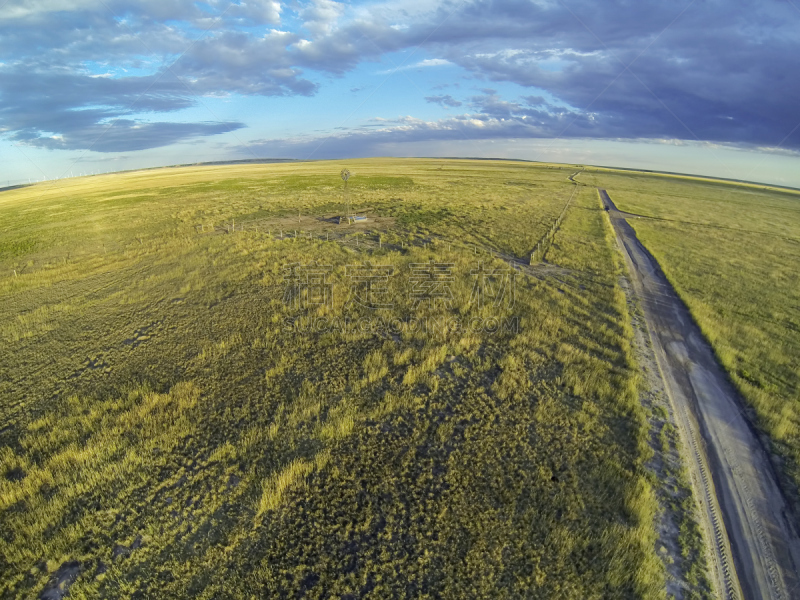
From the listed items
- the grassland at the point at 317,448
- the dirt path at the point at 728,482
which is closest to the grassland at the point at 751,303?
the dirt path at the point at 728,482

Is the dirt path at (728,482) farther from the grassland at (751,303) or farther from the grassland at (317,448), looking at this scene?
the grassland at (317,448)

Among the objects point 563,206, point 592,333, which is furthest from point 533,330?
point 563,206

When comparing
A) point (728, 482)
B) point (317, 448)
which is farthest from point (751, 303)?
point (317, 448)

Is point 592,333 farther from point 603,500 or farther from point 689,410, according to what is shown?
point 603,500

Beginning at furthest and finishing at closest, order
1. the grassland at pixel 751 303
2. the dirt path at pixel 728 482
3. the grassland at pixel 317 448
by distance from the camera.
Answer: the grassland at pixel 751 303 → the dirt path at pixel 728 482 → the grassland at pixel 317 448

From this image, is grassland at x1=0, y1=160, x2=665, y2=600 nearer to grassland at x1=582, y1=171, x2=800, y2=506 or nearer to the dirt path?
the dirt path

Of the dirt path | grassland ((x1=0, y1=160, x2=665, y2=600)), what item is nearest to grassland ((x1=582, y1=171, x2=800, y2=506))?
the dirt path

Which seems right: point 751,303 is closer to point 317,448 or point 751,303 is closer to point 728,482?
point 728,482
